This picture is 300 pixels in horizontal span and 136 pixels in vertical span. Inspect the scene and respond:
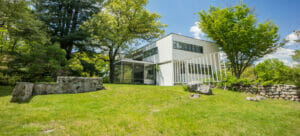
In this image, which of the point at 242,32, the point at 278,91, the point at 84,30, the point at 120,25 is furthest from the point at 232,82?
the point at 84,30

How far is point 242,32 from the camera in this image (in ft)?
45.8

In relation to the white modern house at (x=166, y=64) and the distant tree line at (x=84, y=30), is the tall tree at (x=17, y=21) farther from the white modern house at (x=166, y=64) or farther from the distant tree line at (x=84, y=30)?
the white modern house at (x=166, y=64)

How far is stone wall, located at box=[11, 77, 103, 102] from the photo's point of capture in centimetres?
518

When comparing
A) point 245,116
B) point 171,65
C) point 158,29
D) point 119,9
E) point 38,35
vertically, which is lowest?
point 245,116

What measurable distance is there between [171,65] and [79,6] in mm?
13195

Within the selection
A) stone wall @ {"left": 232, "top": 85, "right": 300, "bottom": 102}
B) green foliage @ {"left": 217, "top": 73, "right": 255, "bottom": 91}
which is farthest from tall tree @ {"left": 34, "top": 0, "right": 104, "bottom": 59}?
stone wall @ {"left": 232, "top": 85, "right": 300, "bottom": 102}

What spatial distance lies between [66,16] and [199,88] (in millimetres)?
16996

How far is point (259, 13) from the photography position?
15.0 metres

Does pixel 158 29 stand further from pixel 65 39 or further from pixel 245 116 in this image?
pixel 245 116

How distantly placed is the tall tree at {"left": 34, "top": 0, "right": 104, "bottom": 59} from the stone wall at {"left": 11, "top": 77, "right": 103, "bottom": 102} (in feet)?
29.4

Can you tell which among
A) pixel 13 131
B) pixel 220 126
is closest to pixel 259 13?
pixel 220 126

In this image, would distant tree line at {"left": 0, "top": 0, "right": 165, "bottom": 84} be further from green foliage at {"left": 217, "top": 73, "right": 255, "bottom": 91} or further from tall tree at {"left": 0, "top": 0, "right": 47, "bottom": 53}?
green foliage at {"left": 217, "top": 73, "right": 255, "bottom": 91}

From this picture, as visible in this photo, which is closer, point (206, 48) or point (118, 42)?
point (118, 42)

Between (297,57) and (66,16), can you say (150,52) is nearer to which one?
(66,16)
